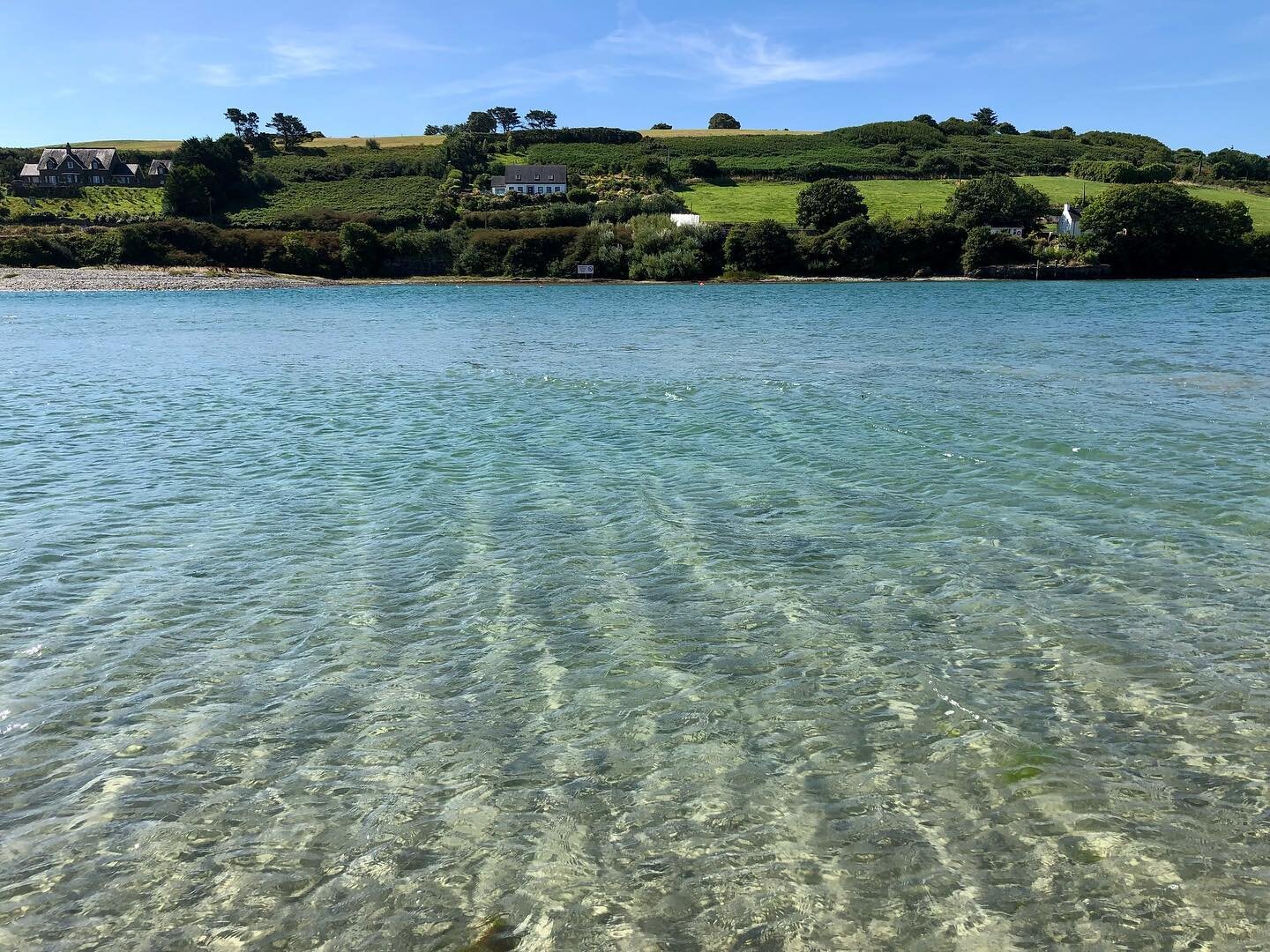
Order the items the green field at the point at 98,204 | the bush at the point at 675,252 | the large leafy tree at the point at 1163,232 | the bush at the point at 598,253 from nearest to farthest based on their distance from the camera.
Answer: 1. the large leafy tree at the point at 1163,232
2. the bush at the point at 675,252
3. the bush at the point at 598,253
4. the green field at the point at 98,204

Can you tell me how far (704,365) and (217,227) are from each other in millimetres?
99686

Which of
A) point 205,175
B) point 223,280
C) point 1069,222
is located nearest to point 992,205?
point 1069,222

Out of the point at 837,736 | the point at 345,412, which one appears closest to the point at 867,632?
the point at 837,736

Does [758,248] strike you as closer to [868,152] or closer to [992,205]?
[992,205]

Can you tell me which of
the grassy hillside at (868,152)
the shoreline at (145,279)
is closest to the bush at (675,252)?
the shoreline at (145,279)

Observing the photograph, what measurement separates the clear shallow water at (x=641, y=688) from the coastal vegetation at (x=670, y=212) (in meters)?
81.7

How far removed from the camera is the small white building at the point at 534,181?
128375mm

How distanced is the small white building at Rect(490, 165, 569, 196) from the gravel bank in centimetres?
4380

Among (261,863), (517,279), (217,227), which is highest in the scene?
(217,227)

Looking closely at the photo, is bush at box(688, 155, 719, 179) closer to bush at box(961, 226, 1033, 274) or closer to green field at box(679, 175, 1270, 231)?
green field at box(679, 175, 1270, 231)

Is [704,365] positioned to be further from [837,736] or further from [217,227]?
[217,227]

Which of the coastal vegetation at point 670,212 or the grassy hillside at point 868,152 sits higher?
the grassy hillside at point 868,152

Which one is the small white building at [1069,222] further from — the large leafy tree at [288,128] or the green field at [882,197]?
the large leafy tree at [288,128]

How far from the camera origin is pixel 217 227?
106 metres
